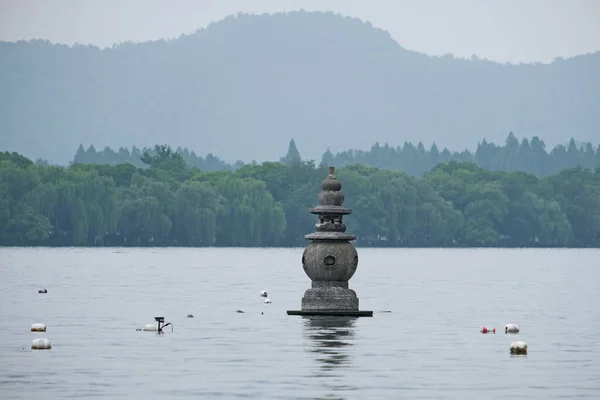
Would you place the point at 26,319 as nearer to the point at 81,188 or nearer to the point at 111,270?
the point at 111,270

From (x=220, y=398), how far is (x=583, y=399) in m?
5.72

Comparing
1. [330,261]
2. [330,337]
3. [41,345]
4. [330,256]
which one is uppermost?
[330,256]

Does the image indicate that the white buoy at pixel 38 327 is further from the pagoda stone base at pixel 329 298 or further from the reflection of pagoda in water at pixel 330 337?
the pagoda stone base at pixel 329 298

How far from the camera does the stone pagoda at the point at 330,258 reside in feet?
144

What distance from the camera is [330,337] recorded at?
1505 inches

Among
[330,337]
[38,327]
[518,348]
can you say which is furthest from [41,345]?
[518,348]

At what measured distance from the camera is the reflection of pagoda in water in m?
32.7

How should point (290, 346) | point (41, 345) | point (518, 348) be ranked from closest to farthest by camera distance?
point (41, 345) → point (518, 348) → point (290, 346)

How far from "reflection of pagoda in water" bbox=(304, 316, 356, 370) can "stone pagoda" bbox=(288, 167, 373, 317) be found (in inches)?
16.5

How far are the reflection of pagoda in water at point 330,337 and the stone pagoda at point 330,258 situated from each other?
42 centimetres

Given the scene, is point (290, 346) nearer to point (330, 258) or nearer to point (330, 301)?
point (330, 258)

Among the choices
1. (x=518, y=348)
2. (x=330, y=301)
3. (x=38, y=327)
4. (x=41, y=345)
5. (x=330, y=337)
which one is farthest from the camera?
(x=330, y=301)

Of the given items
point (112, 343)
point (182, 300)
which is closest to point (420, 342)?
point (112, 343)

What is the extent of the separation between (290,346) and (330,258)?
27.1 feet
